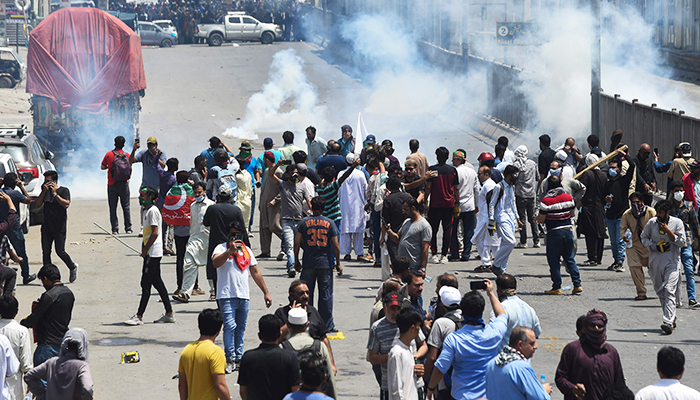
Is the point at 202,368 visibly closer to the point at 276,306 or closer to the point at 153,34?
the point at 276,306

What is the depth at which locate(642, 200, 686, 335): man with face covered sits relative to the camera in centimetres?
966

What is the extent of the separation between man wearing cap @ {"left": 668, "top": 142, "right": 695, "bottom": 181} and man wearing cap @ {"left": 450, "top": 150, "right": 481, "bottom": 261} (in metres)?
2.89

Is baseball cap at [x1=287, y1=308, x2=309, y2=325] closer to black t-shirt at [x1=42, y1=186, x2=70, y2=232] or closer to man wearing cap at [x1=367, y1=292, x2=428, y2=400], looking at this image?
man wearing cap at [x1=367, y1=292, x2=428, y2=400]

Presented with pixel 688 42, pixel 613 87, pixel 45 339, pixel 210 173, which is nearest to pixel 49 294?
pixel 45 339

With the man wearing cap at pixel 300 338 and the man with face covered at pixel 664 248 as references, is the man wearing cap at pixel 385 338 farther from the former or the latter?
the man with face covered at pixel 664 248

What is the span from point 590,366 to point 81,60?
17.5 meters

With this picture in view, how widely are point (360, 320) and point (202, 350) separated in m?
4.19

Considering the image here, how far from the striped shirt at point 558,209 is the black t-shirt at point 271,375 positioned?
222 inches

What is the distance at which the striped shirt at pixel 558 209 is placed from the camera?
1070 centimetres

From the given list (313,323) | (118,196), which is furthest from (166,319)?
(118,196)

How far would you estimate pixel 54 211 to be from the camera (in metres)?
12.0

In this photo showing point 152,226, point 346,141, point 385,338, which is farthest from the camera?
point 346,141

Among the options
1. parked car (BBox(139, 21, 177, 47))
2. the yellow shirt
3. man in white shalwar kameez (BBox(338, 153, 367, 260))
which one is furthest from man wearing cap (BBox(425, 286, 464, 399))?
parked car (BBox(139, 21, 177, 47))

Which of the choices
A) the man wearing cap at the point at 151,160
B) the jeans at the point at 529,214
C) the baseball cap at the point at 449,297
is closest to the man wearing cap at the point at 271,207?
the man wearing cap at the point at 151,160
